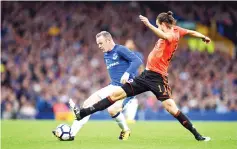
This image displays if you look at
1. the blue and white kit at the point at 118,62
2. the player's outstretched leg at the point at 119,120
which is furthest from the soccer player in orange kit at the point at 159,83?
the player's outstretched leg at the point at 119,120

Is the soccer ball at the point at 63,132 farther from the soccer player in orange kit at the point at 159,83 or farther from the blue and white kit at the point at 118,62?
the blue and white kit at the point at 118,62

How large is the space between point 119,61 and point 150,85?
49.5 inches

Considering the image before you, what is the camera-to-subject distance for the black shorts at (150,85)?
11.5 meters

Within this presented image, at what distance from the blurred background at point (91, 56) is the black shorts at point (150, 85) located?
12680 millimetres

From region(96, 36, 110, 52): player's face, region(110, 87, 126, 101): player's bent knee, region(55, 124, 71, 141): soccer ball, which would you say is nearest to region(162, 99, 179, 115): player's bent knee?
region(110, 87, 126, 101): player's bent knee

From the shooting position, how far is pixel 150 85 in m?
11.5

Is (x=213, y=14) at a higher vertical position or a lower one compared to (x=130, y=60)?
higher

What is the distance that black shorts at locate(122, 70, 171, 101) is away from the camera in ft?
37.7

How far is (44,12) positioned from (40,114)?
6610 mm

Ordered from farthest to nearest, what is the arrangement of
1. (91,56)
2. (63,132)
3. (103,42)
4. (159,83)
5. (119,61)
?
(91,56), (119,61), (103,42), (63,132), (159,83)

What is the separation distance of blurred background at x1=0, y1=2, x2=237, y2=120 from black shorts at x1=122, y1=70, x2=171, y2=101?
41.6ft

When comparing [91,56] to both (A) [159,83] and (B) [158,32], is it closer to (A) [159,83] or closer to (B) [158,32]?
(A) [159,83]

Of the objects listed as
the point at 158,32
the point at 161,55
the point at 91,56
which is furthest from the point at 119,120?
the point at 91,56

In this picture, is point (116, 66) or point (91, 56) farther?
point (91, 56)
